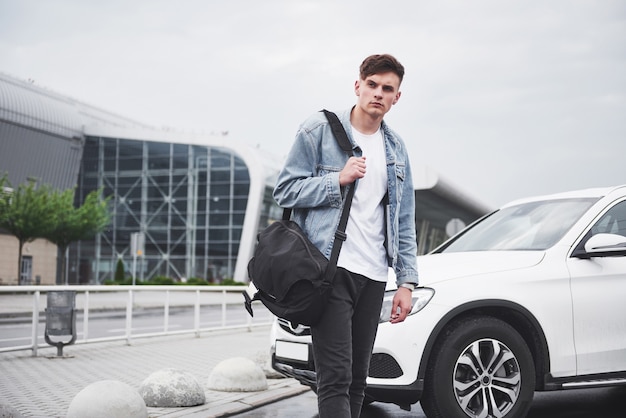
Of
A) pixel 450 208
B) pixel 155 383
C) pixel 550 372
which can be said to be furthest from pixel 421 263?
pixel 450 208

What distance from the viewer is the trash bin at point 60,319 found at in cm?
1044

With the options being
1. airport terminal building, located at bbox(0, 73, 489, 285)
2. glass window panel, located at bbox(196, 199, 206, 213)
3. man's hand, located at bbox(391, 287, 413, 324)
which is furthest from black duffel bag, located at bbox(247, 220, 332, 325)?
glass window panel, located at bbox(196, 199, 206, 213)

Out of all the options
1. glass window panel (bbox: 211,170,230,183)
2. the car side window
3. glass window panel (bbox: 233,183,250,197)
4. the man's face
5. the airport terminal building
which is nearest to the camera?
the man's face

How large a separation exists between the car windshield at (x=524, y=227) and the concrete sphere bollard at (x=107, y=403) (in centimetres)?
274

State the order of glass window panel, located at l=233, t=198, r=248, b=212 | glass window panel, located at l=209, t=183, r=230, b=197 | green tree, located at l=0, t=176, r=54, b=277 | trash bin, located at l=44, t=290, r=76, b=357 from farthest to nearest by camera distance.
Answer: glass window panel, located at l=209, t=183, r=230, b=197, glass window panel, located at l=233, t=198, r=248, b=212, green tree, located at l=0, t=176, r=54, b=277, trash bin, located at l=44, t=290, r=76, b=357

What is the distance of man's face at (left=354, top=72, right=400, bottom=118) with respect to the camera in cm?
340

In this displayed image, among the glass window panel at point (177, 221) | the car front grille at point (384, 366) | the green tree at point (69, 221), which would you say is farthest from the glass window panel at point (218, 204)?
the car front grille at point (384, 366)

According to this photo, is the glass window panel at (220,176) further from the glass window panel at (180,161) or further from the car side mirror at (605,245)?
the car side mirror at (605,245)

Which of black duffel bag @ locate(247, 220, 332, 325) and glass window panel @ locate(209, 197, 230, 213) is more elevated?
glass window panel @ locate(209, 197, 230, 213)

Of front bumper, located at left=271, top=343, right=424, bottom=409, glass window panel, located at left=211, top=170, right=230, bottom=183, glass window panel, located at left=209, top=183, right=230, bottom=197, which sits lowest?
front bumper, located at left=271, top=343, right=424, bottom=409

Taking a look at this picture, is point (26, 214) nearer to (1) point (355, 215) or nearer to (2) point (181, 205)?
(2) point (181, 205)

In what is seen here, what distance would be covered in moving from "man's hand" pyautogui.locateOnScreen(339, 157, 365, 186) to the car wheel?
218cm

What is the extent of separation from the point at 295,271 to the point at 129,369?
6.72 meters

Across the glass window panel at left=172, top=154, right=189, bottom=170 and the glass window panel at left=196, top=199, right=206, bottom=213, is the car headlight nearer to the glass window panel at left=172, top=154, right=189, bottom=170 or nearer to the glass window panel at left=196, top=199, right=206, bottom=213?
the glass window panel at left=196, top=199, right=206, bottom=213
